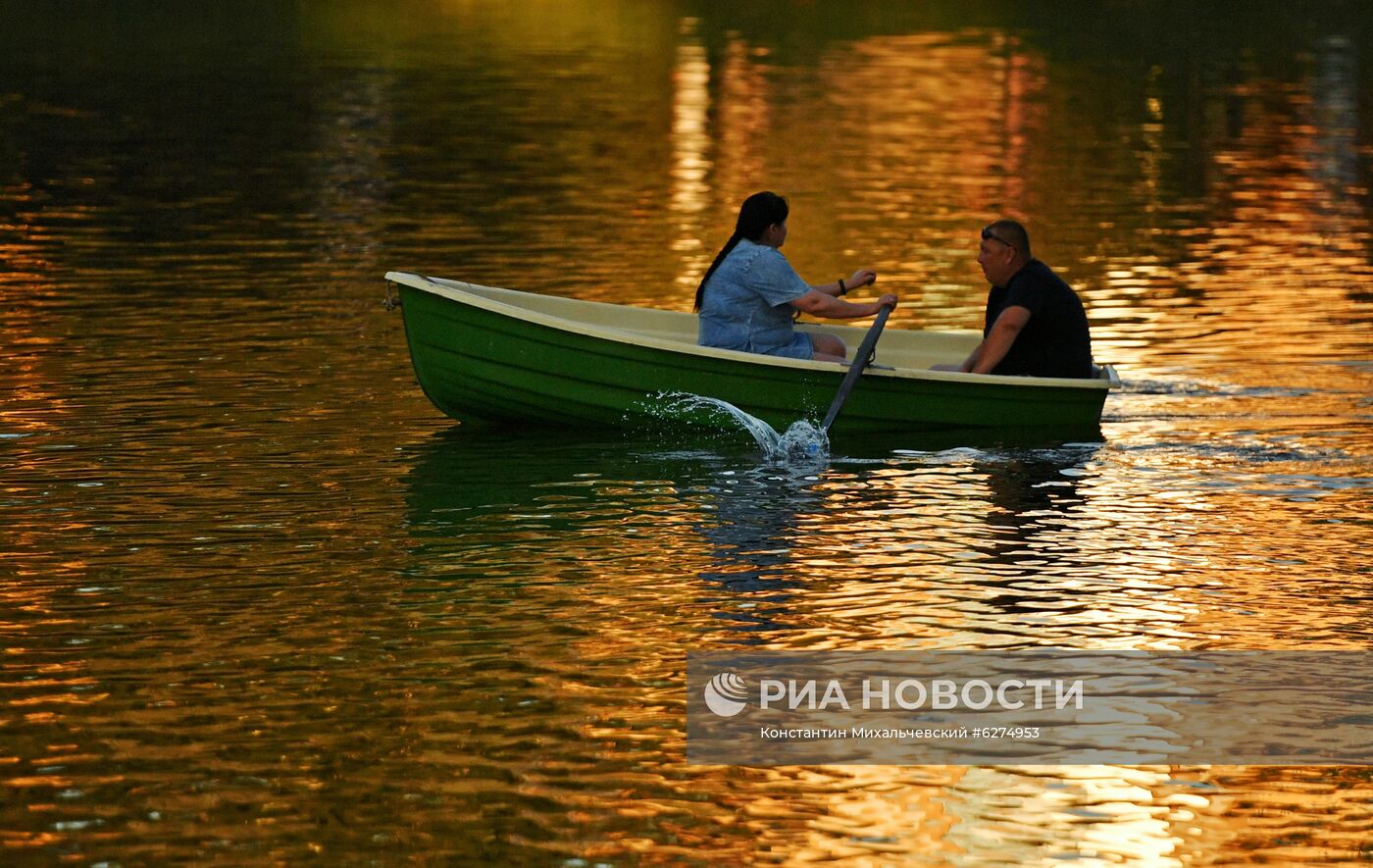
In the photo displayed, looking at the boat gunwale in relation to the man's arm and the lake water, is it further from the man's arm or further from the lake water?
the lake water

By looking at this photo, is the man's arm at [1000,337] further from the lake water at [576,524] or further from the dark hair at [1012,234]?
the lake water at [576,524]

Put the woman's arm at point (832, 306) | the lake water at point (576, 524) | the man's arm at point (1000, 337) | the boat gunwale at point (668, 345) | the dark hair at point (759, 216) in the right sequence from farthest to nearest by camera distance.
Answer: the man's arm at point (1000, 337) < the dark hair at point (759, 216) < the woman's arm at point (832, 306) < the boat gunwale at point (668, 345) < the lake water at point (576, 524)

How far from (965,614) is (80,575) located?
4226 mm

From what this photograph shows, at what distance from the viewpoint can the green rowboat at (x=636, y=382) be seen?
1383 cm

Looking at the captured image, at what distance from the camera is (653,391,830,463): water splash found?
543 inches

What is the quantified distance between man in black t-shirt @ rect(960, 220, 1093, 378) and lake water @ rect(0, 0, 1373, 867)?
0.69 meters

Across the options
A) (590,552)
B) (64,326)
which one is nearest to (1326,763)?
(590,552)

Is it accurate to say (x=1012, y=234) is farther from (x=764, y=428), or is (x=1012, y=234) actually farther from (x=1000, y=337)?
(x=764, y=428)

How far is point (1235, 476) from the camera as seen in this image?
13117 mm

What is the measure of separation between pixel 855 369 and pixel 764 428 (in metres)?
0.68

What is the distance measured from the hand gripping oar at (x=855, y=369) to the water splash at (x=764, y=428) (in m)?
0.11

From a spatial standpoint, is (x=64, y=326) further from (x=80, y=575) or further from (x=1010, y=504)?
(x=1010, y=504)

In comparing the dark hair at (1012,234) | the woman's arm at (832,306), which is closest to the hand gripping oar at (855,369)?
the woman's arm at (832,306)

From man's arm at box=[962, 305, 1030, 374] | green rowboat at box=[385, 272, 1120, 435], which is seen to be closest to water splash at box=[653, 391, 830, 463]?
green rowboat at box=[385, 272, 1120, 435]
